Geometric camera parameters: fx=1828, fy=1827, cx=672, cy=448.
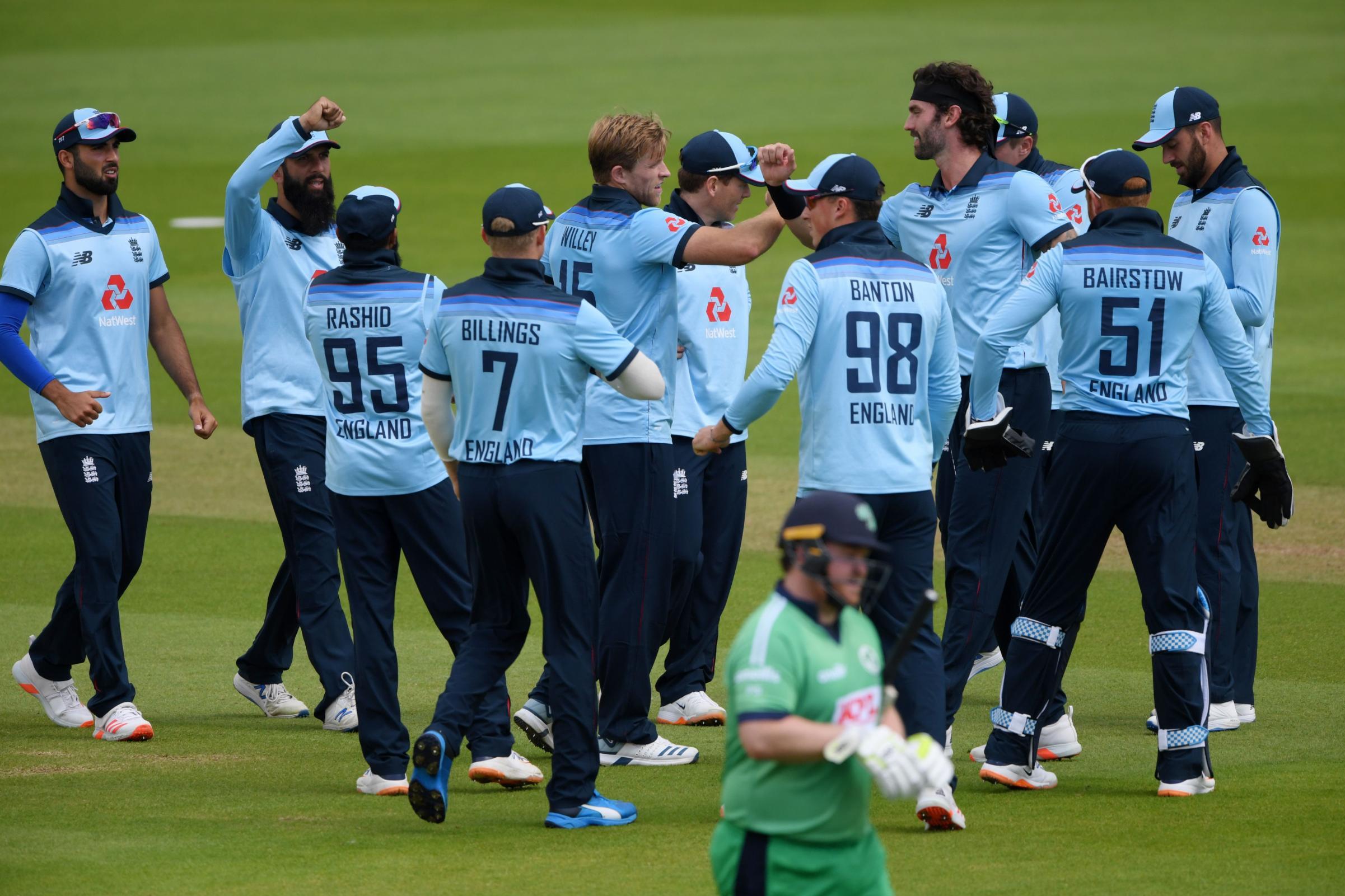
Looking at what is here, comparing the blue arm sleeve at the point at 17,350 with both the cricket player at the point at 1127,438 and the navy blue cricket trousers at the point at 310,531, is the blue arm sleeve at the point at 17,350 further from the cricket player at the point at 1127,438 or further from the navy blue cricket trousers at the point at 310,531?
the cricket player at the point at 1127,438

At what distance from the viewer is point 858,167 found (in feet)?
23.4

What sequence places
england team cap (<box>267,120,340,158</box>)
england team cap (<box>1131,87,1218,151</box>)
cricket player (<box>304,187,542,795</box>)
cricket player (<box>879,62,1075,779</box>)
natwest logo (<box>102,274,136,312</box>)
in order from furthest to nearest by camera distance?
natwest logo (<box>102,274,136,312</box>) → england team cap (<box>1131,87,1218,151</box>) → england team cap (<box>267,120,340,158</box>) → cricket player (<box>879,62,1075,779</box>) → cricket player (<box>304,187,542,795</box>)

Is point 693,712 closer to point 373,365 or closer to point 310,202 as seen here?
point 373,365

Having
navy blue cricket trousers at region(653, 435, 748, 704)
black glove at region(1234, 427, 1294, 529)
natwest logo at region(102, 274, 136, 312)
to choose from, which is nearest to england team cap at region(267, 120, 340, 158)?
natwest logo at region(102, 274, 136, 312)

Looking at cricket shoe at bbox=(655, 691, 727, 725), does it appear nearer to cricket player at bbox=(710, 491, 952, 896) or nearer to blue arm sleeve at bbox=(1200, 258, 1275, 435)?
blue arm sleeve at bbox=(1200, 258, 1275, 435)

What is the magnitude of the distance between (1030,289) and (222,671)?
5007mm

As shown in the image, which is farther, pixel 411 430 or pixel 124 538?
pixel 124 538

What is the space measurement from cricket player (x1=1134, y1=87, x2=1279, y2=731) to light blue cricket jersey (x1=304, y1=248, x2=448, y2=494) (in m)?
3.62

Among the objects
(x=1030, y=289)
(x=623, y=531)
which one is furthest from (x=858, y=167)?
(x=623, y=531)

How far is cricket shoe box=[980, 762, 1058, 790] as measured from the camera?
757 cm

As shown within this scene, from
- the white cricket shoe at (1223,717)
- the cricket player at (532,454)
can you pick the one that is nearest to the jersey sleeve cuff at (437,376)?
the cricket player at (532,454)

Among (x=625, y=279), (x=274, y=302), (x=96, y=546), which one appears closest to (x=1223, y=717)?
(x=625, y=279)

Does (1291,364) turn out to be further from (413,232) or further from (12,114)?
(12,114)

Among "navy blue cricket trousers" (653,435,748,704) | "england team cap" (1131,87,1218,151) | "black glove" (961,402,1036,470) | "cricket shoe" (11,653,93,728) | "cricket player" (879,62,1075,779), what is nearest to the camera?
"black glove" (961,402,1036,470)
